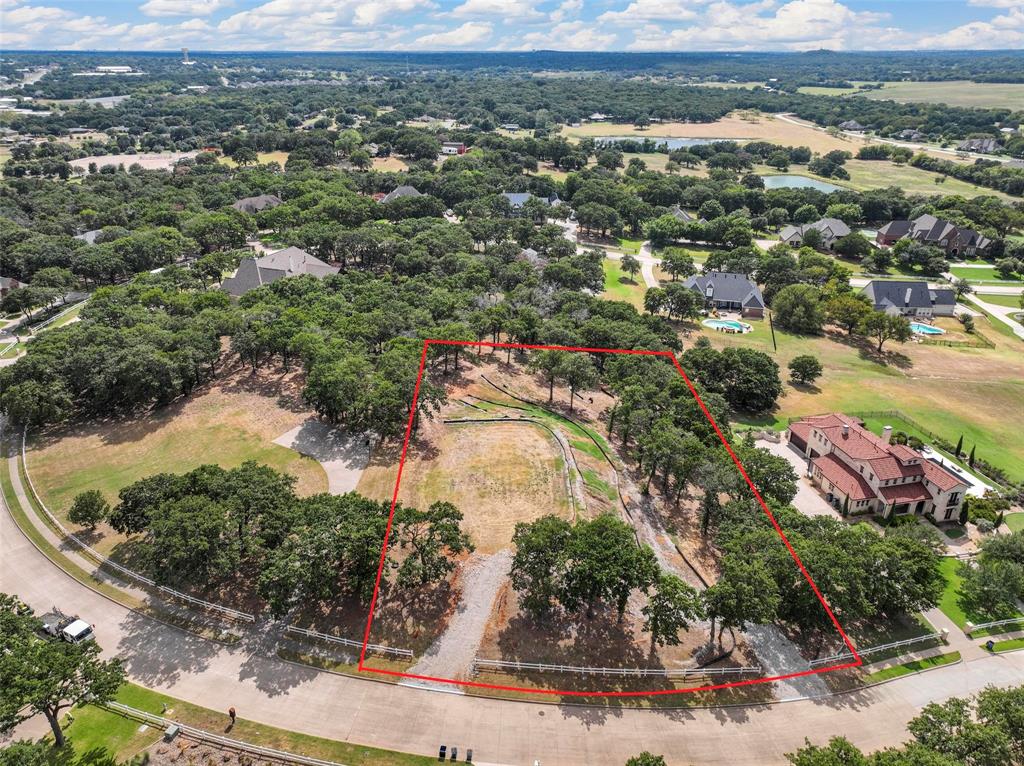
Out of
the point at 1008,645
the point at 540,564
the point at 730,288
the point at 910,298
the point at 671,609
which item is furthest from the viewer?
the point at 730,288

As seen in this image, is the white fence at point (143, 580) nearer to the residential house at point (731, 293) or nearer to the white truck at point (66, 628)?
the white truck at point (66, 628)

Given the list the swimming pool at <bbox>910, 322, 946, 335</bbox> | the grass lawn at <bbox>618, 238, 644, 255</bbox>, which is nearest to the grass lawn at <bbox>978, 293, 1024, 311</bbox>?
the swimming pool at <bbox>910, 322, 946, 335</bbox>

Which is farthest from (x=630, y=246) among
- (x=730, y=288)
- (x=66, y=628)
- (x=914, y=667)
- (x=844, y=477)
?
(x=66, y=628)

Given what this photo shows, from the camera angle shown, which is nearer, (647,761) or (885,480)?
(647,761)

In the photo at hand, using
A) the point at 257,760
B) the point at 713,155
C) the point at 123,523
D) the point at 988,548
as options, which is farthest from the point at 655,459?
the point at 713,155

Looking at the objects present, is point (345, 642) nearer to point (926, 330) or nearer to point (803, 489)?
point (803, 489)

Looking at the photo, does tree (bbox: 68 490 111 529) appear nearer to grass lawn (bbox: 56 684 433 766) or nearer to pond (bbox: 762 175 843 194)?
grass lawn (bbox: 56 684 433 766)

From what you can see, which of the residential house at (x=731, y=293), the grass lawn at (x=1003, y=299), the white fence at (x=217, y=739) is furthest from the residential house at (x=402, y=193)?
the grass lawn at (x=1003, y=299)
